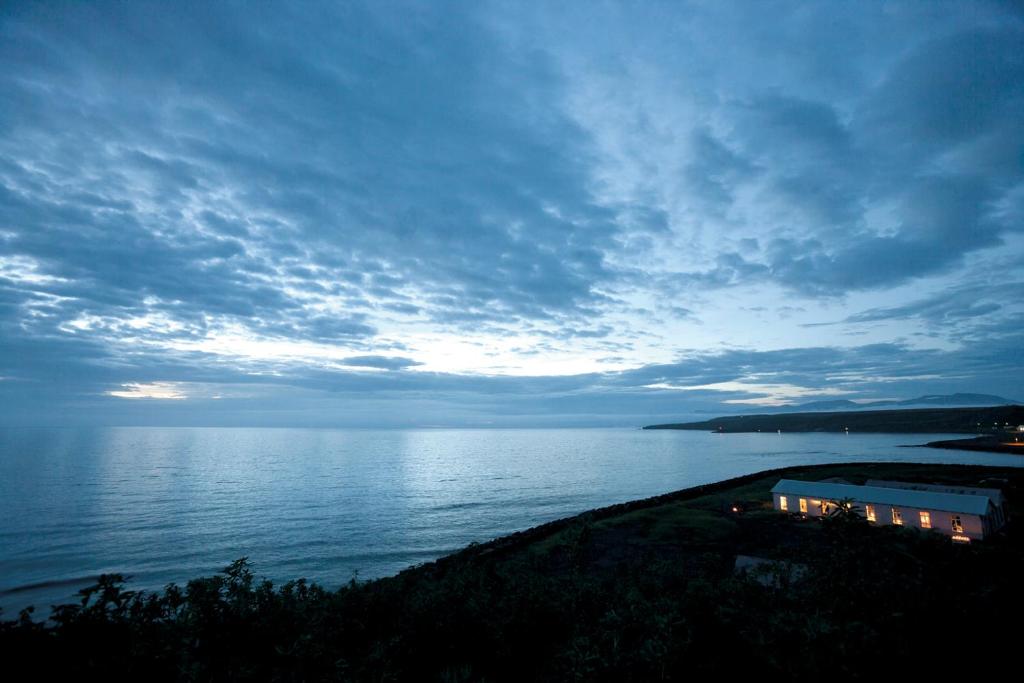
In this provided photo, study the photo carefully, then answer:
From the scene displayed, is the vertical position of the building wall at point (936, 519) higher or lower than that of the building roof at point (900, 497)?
lower

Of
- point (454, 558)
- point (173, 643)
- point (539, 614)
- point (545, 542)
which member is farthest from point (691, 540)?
point (173, 643)

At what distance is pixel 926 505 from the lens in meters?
44.7

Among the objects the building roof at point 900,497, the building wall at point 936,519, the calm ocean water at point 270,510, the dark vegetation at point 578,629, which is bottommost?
the calm ocean water at point 270,510

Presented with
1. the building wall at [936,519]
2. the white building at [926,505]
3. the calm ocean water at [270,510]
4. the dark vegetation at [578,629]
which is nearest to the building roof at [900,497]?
the white building at [926,505]

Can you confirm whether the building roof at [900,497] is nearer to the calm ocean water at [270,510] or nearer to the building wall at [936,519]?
the building wall at [936,519]

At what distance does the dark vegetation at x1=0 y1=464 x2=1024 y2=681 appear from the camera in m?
9.27

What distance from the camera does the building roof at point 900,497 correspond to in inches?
1688

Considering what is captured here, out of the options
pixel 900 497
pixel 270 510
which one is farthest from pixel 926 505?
pixel 270 510

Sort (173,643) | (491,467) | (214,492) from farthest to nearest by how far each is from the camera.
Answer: (491,467) → (214,492) → (173,643)

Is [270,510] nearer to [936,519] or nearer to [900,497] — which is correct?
[900,497]

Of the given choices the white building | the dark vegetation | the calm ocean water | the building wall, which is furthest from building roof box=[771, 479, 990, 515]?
the dark vegetation

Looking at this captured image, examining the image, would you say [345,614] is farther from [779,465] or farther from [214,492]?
[779,465]

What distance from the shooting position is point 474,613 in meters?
14.5

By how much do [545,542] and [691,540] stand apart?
15069mm
